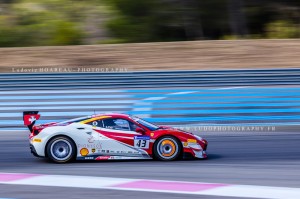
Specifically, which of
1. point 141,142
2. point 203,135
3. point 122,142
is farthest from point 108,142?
point 203,135

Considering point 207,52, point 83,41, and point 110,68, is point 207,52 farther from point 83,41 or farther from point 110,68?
point 83,41

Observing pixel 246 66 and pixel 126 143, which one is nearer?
pixel 126 143

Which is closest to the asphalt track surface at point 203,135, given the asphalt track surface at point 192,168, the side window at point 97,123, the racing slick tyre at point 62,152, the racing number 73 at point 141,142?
the asphalt track surface at point 192,168

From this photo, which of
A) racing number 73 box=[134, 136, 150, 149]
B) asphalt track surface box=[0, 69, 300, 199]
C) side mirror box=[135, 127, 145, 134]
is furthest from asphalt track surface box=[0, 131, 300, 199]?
side mirror box=[135, 127, 145, 134]

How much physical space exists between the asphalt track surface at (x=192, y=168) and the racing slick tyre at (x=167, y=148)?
0.52ft

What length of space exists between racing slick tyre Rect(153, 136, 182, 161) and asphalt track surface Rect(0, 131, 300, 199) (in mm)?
160

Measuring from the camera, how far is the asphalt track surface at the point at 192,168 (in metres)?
7.40

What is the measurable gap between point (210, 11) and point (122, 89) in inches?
393

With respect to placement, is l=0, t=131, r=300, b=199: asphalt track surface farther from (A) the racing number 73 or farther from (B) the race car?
(A) the racing number 73

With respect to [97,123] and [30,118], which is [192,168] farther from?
[30,118]

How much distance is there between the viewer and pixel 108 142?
31.6ft

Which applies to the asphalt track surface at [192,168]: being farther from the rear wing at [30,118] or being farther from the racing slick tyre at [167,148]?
the rear wing at [30,118]

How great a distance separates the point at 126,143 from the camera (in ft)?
31.6

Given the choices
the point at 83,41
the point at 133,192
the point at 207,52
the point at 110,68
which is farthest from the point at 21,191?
the point at 83,41
